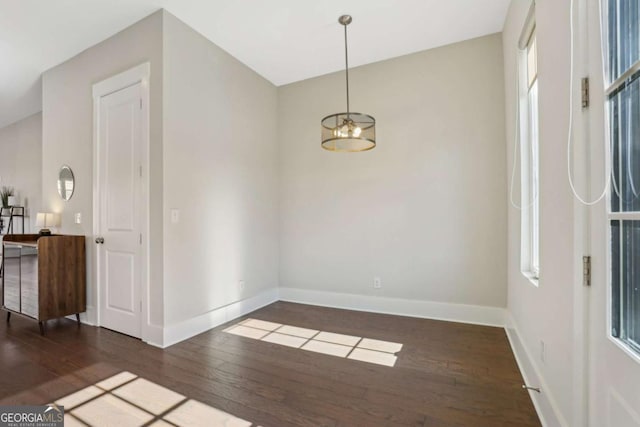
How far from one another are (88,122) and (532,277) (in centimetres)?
453

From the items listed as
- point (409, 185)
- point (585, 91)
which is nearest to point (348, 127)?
point (409, 185)

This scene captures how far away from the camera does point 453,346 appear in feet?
8.69

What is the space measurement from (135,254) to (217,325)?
1.12 metres

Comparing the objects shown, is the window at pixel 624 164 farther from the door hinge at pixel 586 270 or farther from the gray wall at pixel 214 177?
the gray wall at pixel 214 177

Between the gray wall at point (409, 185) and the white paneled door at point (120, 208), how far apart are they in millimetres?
1907

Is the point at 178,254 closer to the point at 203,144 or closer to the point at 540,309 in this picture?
the point at 203,144

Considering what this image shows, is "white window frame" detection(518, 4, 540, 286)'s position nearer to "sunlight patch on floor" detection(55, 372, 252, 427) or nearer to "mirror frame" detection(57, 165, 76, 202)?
"sunlight patch on floor" detection(55, 372, 252, 427)

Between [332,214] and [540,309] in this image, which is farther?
[332,214]

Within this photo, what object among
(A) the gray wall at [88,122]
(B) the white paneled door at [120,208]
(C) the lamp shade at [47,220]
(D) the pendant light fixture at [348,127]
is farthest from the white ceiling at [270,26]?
(C) the lamp shade at [47,220]

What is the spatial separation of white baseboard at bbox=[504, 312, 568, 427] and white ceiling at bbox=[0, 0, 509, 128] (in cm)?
293

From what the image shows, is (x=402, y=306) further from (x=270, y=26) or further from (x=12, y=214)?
(x=12, y=214)

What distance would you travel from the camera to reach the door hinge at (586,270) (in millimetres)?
1199

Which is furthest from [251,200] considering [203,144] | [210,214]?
[203,144]

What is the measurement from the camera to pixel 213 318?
3.19m
